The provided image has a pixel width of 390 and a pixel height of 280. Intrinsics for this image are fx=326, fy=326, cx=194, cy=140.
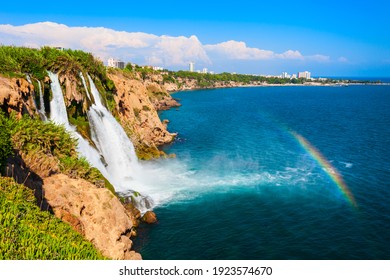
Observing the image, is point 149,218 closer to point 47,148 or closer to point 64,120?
point 47,148

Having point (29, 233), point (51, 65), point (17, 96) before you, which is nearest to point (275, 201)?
point (17, 96)

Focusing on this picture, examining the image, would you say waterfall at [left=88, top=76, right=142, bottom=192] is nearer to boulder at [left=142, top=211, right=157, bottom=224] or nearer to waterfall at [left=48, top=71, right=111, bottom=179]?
waterfall at [left=48, top=71, right=111, bottom=179]

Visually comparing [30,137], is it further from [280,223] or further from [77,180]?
[280,223]

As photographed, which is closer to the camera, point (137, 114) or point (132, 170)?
point (132, 170)

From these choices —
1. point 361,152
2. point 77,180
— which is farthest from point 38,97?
point 361,152

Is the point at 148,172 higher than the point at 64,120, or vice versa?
the point at 64,120

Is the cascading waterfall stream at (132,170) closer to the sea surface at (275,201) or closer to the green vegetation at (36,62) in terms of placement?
the sea surface at (275,201)

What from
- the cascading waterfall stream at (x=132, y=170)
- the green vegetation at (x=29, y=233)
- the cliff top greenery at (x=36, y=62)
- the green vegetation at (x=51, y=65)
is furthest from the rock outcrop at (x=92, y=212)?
the cliff top greenery at (x=36, y=62)

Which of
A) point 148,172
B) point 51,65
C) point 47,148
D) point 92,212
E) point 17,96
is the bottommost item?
point 148,172
